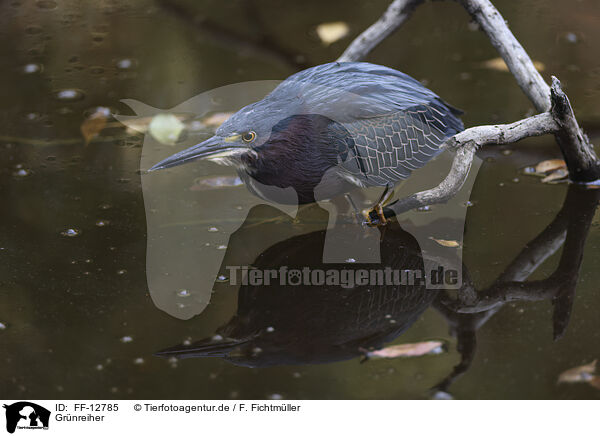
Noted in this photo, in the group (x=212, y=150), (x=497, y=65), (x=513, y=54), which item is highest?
(x=513, y=54)

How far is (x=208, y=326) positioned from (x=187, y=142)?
4.02ft

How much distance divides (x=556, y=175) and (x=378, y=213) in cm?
82

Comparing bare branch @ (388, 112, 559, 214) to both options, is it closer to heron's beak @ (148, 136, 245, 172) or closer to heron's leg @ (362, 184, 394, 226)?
heron's leg @ (362, 184, 394, 226)

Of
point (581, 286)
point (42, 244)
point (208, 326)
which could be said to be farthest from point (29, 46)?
point (581, 286)

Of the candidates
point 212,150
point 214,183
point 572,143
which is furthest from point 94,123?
point 572,143

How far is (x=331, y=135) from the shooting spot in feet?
7.34

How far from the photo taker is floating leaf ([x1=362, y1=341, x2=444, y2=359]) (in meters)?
1.96

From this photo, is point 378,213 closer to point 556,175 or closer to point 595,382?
point 556,175

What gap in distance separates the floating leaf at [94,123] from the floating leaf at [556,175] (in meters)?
1.97

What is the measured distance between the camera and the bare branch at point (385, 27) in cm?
294

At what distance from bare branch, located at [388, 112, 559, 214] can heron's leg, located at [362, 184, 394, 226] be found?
0.09m
